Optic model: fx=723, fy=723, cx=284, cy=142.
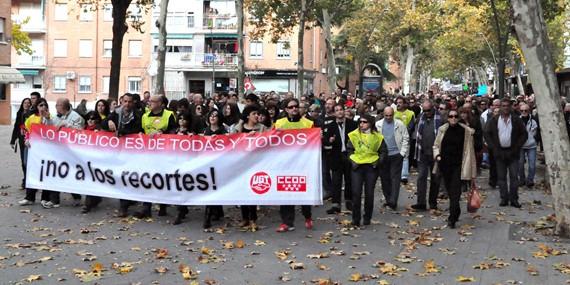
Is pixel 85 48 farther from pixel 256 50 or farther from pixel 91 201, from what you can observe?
pixel 91 201

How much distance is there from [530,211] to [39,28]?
191 feet

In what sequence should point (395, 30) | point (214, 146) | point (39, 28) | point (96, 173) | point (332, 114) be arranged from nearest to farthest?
point (214, 146), point (96, 173), point (332, 114), point (395, 30), point (39, 28)

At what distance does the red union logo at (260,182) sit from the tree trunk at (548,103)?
3.88m

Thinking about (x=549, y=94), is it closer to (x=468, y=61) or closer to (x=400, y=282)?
(x=400, y=282)

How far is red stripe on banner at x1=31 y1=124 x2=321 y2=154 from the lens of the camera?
10289mm

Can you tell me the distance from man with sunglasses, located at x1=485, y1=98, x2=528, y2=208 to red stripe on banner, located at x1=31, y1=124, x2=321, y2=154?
13.9ft

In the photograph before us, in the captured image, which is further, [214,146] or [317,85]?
[317,85]

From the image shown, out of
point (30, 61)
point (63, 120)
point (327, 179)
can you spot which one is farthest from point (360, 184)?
point (30, 61)

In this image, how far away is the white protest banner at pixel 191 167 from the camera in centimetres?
1027

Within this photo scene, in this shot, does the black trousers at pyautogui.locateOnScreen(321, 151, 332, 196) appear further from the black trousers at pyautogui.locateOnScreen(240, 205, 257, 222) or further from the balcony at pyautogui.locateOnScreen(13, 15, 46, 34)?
the balcony at pyautogui.locateOnScreen(13, 15, 46, 34)

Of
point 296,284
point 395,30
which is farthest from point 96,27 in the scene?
point 296,284

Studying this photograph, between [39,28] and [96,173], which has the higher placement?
[39,28]

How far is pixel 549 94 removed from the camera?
9.80 metres

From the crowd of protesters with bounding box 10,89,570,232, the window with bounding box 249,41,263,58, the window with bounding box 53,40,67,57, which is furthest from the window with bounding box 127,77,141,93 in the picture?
the crowd of protesters with bounding box 10,89,570,232
